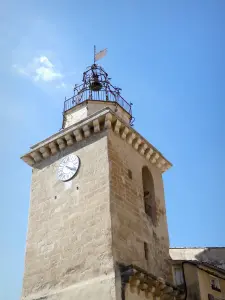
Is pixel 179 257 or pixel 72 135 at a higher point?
pixel 72 135

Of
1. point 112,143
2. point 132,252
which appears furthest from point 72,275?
point 112,143

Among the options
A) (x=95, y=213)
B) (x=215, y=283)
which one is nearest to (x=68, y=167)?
(x=95, y=213)

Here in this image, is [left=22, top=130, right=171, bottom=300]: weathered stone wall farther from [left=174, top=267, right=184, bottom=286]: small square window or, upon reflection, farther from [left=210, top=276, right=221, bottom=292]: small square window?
[left=210, top=276, right=221, bottom=292]: small square window

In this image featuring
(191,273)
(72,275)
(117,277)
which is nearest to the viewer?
(117,277)

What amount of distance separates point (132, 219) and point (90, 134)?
10.1 ft

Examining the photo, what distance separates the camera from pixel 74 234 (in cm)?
1259

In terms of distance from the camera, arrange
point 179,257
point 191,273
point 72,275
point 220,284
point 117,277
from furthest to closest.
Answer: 1. point 179,257
2. point 220,284
3. point 191,273
4. point 72,275
5. point 117,277

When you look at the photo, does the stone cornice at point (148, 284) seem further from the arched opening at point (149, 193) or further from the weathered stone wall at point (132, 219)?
the arched opening at point (149, 193)

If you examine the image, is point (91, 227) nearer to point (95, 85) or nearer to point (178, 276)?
point (178, 276)

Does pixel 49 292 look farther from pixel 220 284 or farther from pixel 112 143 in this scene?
pixel 220 284

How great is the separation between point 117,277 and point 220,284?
472cm

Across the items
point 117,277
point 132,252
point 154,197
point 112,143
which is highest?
point 112,143

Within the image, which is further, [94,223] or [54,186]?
[54,186]

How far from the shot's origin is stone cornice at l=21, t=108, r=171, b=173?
13.9 meters
